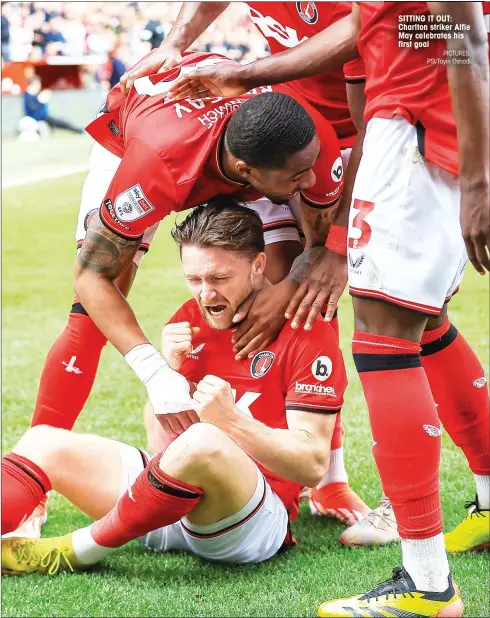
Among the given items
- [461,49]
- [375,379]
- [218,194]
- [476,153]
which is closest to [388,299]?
[375,379]

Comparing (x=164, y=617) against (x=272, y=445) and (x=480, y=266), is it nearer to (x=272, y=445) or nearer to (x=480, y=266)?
(x=272, y=445)

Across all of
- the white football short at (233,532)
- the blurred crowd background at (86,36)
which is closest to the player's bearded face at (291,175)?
the white football short at (233,532)

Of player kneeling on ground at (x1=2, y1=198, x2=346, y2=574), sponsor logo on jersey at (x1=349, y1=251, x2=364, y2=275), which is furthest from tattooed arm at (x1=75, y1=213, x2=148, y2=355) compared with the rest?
sponsor logo on jersey at (x1=349, y1=251, x2=364, y2=275)

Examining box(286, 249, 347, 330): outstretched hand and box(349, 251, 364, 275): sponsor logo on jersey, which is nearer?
box(349, 251, 364, 275): sponsor logo on jersey

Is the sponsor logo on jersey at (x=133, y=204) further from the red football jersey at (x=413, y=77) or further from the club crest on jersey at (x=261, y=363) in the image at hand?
the red football jersey at (x=413, y=77)

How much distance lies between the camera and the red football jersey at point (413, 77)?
7.44ft

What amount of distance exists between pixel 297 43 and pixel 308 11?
12 cm

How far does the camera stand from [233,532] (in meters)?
2.76

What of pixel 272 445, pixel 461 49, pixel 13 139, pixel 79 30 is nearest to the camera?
pixel 461 49

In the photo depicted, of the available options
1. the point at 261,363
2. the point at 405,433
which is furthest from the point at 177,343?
the point at 405,433

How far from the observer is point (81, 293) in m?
2.92

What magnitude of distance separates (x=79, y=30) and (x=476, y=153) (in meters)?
18.1

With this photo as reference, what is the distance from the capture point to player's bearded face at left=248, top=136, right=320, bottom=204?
2.73m

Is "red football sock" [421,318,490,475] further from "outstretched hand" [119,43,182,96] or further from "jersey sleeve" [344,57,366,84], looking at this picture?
"outstretched hand" [119,43,182,96]
